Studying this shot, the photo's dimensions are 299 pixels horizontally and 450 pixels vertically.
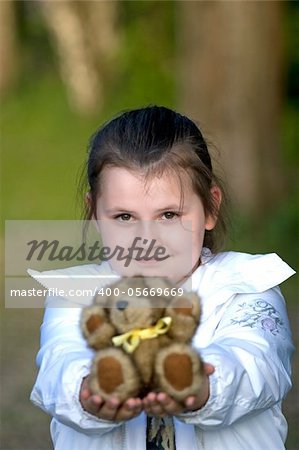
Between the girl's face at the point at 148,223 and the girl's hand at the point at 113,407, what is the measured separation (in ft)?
1.70

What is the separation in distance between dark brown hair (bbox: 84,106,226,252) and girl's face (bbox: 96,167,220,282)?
0.04m

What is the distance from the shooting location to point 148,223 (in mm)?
2883

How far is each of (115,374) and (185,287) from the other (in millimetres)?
776

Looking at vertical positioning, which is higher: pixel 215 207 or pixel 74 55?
pixel 215 207

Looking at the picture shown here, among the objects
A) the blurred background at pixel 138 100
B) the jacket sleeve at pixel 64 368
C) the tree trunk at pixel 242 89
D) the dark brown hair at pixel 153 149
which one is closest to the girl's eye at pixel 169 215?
the dark brown hair at pixel 153 149

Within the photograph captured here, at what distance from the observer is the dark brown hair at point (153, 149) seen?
9.89 feet

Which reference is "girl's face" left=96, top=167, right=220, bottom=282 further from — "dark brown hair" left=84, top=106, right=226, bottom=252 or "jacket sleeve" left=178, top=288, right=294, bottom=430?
"jacket sleeve" left=178, top=288, right=294, bottom=430

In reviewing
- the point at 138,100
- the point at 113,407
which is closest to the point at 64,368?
the point at 113,407

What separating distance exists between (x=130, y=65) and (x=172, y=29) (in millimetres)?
1005

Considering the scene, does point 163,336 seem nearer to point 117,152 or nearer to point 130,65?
point 117,152

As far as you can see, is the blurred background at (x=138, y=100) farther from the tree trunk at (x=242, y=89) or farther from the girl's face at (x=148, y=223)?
the girl's face at (x=148, y=223)

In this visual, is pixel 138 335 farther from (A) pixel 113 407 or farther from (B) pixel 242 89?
(B) pixel 242 89

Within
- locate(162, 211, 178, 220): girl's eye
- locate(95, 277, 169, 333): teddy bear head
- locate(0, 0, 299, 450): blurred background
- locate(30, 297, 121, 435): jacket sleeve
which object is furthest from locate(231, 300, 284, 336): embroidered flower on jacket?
locate(0, 0, 299, 450): blurred background

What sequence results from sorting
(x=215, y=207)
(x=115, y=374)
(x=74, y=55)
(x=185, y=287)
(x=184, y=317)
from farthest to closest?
(x=74, y=55), (x=215, y=207), (x=185, y=287), (x=184, y=317), (x=115, y=374)
